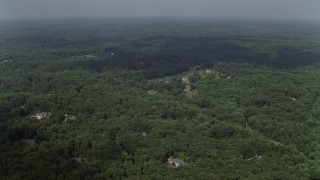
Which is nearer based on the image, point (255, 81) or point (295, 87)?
point (295, 87)

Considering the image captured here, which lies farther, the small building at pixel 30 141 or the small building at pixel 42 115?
the small building at pixel 42 115

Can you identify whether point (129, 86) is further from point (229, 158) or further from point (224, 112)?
point (229, 158)

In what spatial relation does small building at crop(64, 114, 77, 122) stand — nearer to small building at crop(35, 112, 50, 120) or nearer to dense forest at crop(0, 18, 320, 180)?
dense forest at crop(0, 18, 320, 180)

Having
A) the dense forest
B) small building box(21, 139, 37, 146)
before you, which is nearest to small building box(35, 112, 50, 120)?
the dense forest

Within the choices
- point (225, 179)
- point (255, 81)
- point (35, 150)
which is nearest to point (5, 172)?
point (35, 150)

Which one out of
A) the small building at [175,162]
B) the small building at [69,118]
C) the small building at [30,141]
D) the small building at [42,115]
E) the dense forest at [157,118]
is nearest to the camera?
the dense forest at [157,118]

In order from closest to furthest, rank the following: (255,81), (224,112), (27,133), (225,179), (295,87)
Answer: (225,179) < (27,133) < (224,112) < (295,87) < (255,81)

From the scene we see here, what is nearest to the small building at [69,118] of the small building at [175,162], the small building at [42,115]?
the small building at [42,115]

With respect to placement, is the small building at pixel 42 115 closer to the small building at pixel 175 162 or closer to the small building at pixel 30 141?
the small building at pixel 30 141

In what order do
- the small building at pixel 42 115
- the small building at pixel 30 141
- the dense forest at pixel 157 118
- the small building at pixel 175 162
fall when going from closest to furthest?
the dense forest at pixel 157 118 < the small building at pixel 175 162 < the small building at pixel 30 141 < the small building at pixel 42 115

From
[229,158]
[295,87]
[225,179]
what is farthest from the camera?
[295,87]
